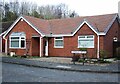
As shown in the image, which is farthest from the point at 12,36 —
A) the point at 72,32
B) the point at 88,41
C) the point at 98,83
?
the point at 98,83

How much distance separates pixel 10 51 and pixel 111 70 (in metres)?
19.6

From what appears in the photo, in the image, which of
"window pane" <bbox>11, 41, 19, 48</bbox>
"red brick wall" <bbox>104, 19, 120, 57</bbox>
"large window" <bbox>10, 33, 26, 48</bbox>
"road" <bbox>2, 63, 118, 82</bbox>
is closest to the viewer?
"road" <bbox>2, 63, 118, 82</bbox>

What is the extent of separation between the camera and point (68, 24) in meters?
34.8

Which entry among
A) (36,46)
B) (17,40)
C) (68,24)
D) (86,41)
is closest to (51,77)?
(86,41)

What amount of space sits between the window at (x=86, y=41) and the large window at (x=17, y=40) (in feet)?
25.9

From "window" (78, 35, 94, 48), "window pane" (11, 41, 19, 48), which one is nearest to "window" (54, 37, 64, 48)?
"window" (78, 35, 94, 48)

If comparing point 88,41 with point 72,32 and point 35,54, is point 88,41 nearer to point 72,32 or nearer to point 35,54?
point 72,32

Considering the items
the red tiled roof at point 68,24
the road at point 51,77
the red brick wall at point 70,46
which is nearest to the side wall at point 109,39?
the red brick wall at point 70,46

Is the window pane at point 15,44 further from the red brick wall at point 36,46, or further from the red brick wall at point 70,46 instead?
the red brick wall at point 70,46

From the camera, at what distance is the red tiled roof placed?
30508 mm

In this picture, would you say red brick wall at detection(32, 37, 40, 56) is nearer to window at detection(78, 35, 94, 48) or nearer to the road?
window at detection(78, 35, 94, 48)

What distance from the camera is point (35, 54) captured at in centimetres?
3250

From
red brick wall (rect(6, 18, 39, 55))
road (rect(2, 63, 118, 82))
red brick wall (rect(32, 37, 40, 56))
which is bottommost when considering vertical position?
road (rect(2, 63, 118, 82))

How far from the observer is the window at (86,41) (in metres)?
29.4
